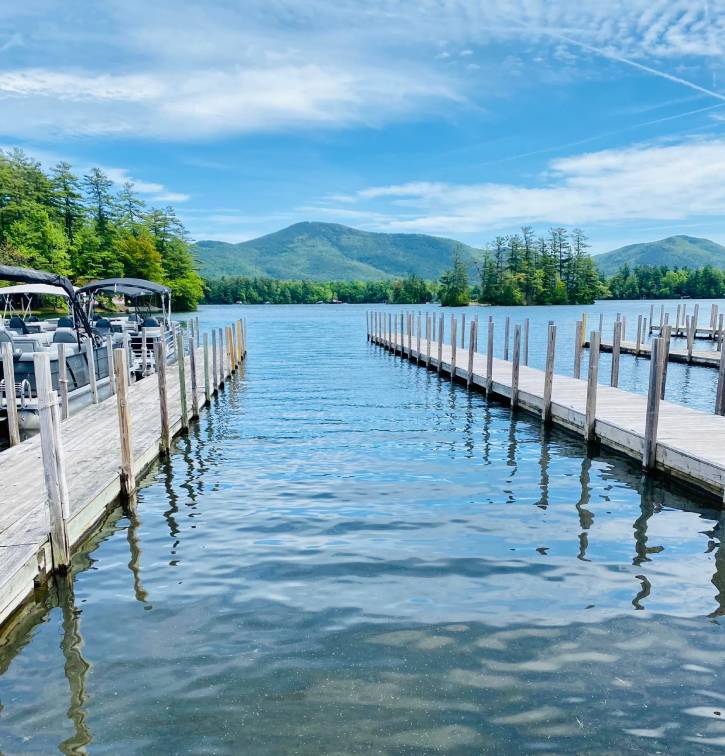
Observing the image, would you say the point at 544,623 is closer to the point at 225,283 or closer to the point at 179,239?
the point at 179,239

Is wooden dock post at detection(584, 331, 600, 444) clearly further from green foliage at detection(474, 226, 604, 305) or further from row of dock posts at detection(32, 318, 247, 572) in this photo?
green foliage at detection(474, 226, 604, 305)

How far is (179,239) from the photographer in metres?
104

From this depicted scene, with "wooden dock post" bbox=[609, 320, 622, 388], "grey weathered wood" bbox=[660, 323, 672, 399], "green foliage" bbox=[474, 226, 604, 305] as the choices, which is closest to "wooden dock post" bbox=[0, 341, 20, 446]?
"grey weathered wood" bbox=[660, 323, 672, 399]

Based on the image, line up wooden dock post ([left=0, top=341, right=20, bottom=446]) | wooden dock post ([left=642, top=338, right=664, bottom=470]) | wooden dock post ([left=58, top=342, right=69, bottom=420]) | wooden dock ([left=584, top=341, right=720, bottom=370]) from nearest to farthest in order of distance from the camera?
wooden dock post ([left=642, top=338, right=664, bottom=470])
wooden dock post ([left=0, top=341, right=20, bottom=446])
wooden dock post ([left=58, top=342, right=69, bottom=420])
wooden dock ([left=584, top=341, right=720, bottom=370])

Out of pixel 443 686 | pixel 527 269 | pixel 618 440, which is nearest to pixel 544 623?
pixel 443 686

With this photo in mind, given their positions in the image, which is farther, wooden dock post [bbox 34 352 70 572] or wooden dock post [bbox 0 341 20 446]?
wooden dock post [bbox 0 341 20 446]

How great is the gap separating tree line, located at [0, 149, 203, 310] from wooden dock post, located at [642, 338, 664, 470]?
57032 mm

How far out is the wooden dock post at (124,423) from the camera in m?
8.81

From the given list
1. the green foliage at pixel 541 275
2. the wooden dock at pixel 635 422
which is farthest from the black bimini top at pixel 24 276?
the green foliage at pixel 541 275

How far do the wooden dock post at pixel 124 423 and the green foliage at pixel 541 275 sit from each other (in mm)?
126453

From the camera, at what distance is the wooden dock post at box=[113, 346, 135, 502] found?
8.81 meters

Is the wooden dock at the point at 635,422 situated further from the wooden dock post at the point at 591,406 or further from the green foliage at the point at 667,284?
the green foliage at the point at 667,284

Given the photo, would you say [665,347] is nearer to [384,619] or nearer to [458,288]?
[384,619]

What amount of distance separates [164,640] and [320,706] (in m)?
1.71
